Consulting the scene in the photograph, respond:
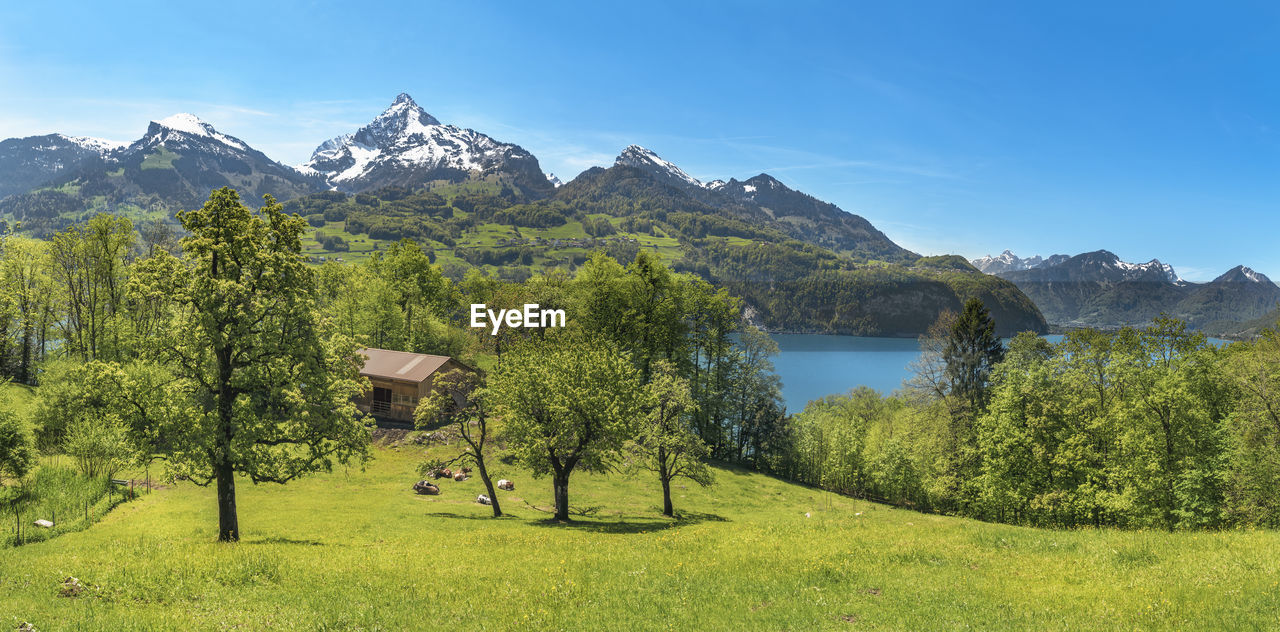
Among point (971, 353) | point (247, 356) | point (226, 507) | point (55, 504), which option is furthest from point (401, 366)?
point (971, 353)

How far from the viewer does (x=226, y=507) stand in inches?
1008

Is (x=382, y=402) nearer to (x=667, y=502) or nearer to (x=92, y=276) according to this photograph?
(x=92, y=276)

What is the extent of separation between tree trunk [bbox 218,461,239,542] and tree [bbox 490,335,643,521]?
13.4 m

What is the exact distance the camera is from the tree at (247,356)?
2373 centimetres

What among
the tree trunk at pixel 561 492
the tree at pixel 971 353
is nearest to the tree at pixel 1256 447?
the tree at pixel 971 353

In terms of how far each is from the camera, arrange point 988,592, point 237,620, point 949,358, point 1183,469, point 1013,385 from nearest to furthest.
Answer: point 237,620 → point 988,592 → point 1183,469 → point 1013,385 → point 949,358

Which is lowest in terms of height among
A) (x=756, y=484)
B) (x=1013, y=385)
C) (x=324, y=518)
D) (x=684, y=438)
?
(x=756, y=484)

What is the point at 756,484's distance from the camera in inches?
2165

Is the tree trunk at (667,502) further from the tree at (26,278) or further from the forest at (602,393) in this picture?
the tree at (26,278)

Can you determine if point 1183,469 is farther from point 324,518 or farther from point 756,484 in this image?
point 324,518

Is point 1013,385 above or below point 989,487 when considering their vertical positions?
above

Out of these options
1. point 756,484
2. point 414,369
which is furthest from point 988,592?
point 414,369

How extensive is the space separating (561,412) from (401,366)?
35.6 meters

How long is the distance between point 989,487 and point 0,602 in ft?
167
